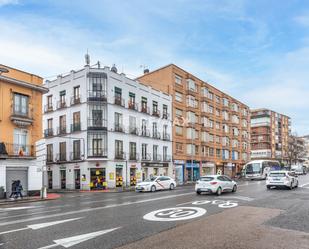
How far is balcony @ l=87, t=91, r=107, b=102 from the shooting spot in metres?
35.7

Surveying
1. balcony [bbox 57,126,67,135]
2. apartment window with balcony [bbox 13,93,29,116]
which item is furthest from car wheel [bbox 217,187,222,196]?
balcony [bbox 57,126,67,135]

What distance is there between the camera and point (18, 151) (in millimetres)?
26125

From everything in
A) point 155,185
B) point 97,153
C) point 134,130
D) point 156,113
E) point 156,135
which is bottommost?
point 155,185

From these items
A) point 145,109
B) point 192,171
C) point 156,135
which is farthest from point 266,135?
point 145,109

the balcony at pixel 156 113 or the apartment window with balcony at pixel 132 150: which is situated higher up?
the balcony at pixel 156 113

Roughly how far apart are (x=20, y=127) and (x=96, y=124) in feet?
34.3

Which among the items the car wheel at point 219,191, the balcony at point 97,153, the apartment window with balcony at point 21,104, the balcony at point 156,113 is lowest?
the car wheel at point 219,191

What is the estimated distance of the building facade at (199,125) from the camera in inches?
1946

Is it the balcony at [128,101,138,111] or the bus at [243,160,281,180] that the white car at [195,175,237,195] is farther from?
the bus at [243,160,281,180]

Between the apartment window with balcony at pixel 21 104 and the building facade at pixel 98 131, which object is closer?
the apartment window with balcony at pixel 21 104

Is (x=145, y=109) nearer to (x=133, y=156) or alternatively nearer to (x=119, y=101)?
(x=119, y=101)

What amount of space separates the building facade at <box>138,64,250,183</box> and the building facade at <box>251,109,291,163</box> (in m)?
27.7

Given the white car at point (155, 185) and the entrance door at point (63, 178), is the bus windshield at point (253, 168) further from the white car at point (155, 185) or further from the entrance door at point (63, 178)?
the entrance door at point (63, 178)

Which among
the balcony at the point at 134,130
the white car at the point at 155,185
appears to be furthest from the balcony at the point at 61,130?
the white car at the point at 155,185
